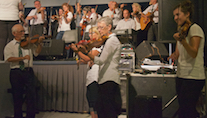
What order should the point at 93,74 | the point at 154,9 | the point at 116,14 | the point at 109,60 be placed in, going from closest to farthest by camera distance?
1. the point at 109,60
2. the point at 93,74
3. the point at 154,9
4. the point at 116,14

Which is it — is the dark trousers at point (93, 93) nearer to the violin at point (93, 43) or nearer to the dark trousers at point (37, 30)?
the violin at point (93, 43)

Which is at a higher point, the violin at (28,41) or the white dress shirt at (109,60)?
the violin at (28,41)

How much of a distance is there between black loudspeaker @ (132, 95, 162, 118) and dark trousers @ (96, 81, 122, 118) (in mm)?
264

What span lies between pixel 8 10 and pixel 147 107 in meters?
2.03

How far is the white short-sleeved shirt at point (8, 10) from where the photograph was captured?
1.95 m

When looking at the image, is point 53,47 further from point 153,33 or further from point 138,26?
point 153,33

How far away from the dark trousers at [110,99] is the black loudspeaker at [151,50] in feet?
1.89

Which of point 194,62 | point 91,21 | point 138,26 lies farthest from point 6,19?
point 194,62

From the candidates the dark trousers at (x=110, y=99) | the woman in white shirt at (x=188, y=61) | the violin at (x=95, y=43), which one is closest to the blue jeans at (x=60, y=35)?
the violin at (x=95, y=43)

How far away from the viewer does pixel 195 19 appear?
1.71 metres

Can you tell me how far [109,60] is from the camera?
65.0 inches

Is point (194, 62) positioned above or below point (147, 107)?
above

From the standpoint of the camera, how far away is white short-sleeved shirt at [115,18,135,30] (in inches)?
76.4

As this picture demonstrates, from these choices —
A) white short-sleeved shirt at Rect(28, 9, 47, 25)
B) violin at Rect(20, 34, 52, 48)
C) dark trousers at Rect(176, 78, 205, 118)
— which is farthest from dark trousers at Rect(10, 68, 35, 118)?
dark trousers at Rect(176, 78, 205, 118)
